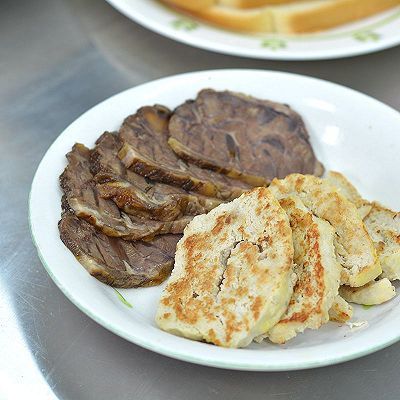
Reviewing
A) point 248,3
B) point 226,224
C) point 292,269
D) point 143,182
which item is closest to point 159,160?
point 143,182

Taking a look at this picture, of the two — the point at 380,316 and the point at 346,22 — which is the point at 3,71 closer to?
the point at 346,22

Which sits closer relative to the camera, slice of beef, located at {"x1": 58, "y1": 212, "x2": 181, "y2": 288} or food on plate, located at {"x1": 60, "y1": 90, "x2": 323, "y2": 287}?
slice of beef, located at {"x1": 58, "y1": 212, "x2": 181, "y2": 288}

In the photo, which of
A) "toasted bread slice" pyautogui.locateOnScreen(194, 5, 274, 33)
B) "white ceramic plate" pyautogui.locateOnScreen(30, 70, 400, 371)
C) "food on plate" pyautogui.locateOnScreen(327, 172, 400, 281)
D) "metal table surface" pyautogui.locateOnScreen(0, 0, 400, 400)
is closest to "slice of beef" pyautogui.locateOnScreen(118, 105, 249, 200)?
"white ceramic plate" pyautogui.locateOnScreen(30, 70, 400, 371)

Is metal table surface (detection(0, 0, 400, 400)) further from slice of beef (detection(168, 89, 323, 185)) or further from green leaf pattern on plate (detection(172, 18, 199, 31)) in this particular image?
slice of beef (detection(168, 89, 323, 185))

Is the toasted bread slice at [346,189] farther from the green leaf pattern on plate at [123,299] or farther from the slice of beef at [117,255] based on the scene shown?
the green leaf pattern on plate at [123,299]

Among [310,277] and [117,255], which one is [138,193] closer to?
[117,255]

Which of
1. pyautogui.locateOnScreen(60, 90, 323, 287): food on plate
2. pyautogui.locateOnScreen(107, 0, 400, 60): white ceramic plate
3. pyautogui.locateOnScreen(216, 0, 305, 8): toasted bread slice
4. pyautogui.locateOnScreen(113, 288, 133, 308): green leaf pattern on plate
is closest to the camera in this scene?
pyautogui.locateOnScreen(113, 288, 133, 308): green leaf pattern on plate

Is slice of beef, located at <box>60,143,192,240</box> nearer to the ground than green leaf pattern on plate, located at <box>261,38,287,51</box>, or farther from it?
nearer to the ground

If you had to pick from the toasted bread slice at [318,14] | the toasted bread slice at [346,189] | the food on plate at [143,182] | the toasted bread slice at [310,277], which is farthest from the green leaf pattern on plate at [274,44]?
the toasted bread slice at [310,277]
